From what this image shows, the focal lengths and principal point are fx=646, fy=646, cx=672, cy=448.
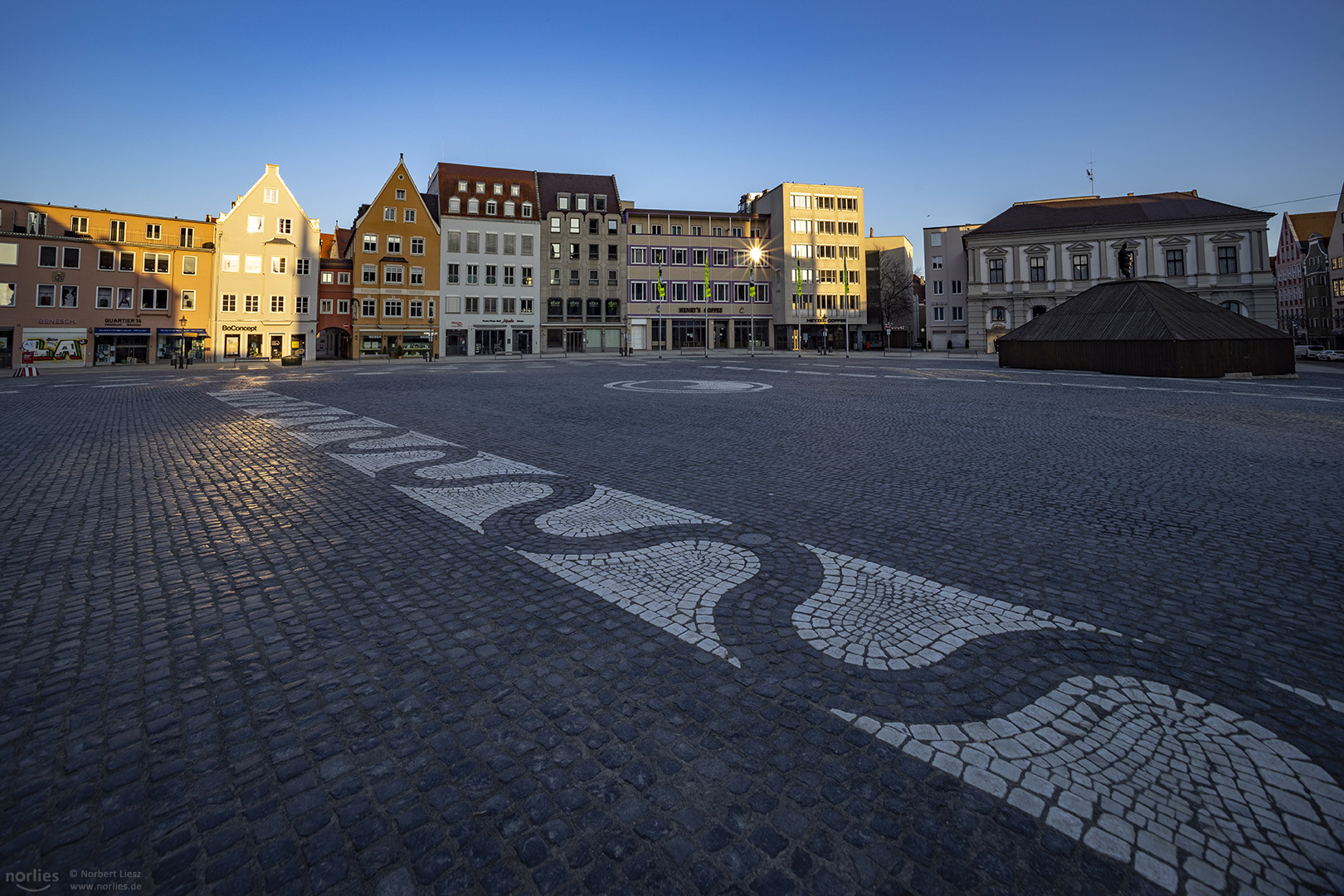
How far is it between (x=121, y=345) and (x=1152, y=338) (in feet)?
225

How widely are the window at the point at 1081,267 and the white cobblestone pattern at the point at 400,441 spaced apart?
7005cm

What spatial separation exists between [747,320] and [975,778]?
254 ft

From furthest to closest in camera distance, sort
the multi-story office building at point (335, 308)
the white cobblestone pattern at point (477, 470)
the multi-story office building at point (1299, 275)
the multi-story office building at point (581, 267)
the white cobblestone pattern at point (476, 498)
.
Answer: the multi-story office building at point (1299, 275) < the multi-story office building at point (581, 267) < the multi-story office building at point (335, 308) < the white cobblestone pattern at point (477, 470) < the white cobblestone pattern at point (476, 498)

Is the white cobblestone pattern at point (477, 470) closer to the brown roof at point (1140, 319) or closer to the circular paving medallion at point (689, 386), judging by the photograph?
the circular paving medallion at point (689, 386)

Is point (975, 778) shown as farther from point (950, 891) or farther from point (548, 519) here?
point (548, 519)

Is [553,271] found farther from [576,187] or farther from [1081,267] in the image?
[1081,267]

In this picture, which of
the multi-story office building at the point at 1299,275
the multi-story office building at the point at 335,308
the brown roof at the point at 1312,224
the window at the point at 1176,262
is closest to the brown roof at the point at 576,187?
the multi-story office building at the point at 335,308

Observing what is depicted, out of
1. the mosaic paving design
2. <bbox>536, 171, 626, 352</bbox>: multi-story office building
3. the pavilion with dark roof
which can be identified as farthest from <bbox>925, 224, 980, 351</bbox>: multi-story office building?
Answer: the mosaic paving design

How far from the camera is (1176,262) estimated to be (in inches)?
2413

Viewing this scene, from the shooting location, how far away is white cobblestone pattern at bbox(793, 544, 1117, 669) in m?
3.32

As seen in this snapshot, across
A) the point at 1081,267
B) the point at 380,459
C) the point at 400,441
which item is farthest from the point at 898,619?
the point at 1081,267

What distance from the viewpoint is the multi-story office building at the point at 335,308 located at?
2347 inches

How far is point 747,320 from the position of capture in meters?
77.7

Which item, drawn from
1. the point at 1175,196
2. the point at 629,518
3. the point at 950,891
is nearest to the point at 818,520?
the point at 629,518
